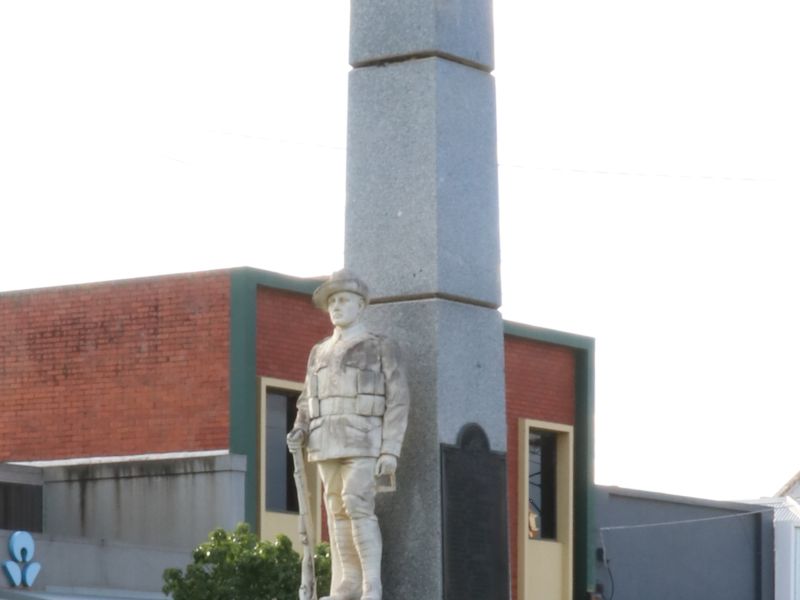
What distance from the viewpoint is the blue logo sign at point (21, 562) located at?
26391 mm

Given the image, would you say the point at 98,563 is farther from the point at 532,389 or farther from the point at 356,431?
the point at 356,431

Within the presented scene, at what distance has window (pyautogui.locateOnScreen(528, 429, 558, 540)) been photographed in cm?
3534

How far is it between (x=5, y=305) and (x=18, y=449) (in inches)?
67.6

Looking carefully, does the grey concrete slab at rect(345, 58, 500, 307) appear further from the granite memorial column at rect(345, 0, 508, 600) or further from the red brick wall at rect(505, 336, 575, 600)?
the red brick wall at rect(505, 336, 575, 600)

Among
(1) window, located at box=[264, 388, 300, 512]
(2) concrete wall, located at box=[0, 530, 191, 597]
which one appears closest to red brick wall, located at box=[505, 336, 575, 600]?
(1) window, located at box=[264, 388, 300, 512]

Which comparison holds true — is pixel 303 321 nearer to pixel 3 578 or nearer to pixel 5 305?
pixel 5 305

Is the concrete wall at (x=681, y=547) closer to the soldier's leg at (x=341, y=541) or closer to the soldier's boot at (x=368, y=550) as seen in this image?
the soldier's leg at (x=341, y=541)

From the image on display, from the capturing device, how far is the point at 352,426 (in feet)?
53.7

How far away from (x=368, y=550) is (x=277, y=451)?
13896mm

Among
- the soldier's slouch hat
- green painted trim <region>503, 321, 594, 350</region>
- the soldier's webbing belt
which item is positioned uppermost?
green painted trim <region>503, 321, 594, 350</region>

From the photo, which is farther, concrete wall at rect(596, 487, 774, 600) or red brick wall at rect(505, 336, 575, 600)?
concrete wall at rect(596, 487, 774, 600)

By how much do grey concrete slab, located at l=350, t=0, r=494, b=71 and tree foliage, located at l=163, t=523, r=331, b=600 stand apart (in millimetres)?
4965

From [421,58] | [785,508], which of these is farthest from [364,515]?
[785,508]

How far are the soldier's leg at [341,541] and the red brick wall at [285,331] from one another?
1342cm
